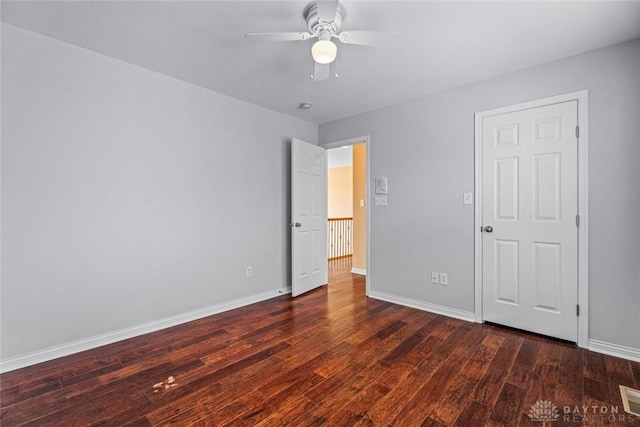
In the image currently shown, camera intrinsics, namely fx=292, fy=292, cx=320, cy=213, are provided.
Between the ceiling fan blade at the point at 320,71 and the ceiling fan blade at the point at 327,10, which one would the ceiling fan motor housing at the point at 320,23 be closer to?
the ceiling fan blade at the point at 327,10

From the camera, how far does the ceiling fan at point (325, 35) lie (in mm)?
1819

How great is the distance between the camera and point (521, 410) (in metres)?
1.70

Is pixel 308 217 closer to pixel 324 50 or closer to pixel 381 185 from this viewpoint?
pixel 381 185

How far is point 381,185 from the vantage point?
149 inches

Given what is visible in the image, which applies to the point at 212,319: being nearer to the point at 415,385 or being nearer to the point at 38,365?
the point at 38,365

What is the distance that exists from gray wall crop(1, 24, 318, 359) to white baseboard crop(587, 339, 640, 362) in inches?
132

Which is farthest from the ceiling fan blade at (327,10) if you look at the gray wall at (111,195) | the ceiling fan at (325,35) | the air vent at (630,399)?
the air vent at (630,399)

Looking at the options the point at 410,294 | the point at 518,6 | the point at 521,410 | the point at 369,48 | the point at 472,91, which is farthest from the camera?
the point at 410,294

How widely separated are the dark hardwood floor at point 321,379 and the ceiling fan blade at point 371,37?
228cm

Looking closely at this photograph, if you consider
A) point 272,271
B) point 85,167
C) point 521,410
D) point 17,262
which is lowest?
point 521,410

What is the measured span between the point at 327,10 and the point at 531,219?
2.51m

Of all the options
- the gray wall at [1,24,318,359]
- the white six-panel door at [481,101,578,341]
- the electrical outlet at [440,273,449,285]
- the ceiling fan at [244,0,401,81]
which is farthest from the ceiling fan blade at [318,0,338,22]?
the electrical outlet at [440,273,449,285]

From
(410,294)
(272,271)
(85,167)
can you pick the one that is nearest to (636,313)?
(410,294)

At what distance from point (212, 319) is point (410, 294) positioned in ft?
7.51
